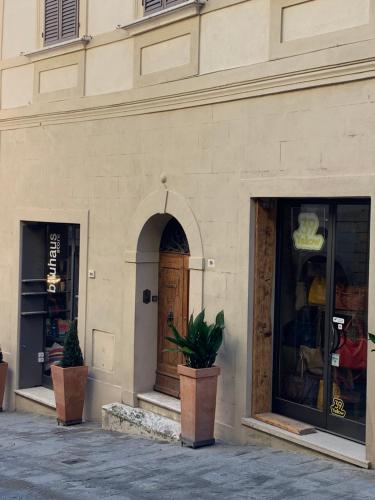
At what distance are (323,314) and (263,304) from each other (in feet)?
2.55

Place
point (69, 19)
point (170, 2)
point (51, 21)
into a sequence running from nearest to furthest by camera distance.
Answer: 1. point (170, 2)
2. point (69, 19)
3. point (51, 21)

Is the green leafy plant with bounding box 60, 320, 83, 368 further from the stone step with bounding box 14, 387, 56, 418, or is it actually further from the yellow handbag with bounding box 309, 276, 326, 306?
the yellow handbag with bounding box 309, 276, 326, 306

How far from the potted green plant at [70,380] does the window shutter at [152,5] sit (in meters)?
4.28

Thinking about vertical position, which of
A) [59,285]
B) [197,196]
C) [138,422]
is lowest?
[138,422]

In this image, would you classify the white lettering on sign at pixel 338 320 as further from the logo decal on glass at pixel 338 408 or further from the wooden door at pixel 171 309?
the wooden door at pixel 171 309

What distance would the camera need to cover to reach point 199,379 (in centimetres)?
926

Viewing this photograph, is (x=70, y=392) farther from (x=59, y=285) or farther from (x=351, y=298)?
(x=351, y=298)

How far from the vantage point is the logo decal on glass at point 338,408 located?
8828 mm

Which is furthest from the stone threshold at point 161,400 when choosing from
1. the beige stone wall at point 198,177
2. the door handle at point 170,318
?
the door handle at point 170,318

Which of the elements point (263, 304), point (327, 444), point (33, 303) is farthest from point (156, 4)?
point (327, 444)

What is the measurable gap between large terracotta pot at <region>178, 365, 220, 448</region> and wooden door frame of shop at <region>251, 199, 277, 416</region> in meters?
0.49

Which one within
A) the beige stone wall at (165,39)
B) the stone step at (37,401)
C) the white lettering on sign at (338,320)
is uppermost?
the beige stone wall at (165,39)

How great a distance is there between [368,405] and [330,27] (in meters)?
3.60

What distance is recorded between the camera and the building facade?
860cm
